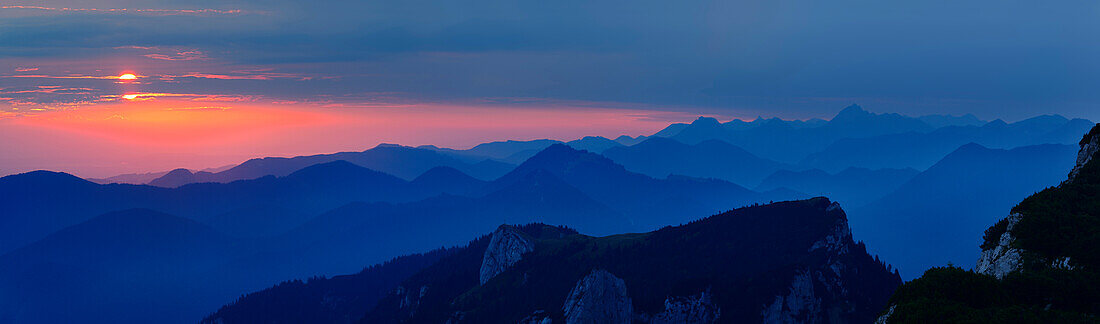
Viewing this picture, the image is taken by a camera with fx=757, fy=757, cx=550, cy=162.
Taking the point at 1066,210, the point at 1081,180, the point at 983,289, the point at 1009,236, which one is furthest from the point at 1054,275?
the point at 1081,180

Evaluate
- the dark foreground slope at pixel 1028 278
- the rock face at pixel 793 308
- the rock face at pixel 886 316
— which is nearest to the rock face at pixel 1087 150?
the dark foreground slope at pixel 1028 278

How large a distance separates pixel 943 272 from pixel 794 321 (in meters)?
153

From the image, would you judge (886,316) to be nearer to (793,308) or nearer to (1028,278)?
(1028,278)

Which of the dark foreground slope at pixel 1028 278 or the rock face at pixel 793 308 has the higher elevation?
the dark foreground slope at pixel 1028 278

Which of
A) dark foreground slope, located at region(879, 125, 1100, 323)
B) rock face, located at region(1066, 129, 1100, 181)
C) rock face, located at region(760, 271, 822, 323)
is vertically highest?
rock face, located at region(1066, 129, 1100, 181)

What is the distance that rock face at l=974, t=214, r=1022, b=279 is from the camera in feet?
206

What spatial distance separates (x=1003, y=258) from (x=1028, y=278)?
11604mm

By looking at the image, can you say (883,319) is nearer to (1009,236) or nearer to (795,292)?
(1009,236)

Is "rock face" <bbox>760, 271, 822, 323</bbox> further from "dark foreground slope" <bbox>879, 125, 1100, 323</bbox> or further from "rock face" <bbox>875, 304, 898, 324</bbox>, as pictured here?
"rock face" <bbox>875, 304, 898, 324</bbox>

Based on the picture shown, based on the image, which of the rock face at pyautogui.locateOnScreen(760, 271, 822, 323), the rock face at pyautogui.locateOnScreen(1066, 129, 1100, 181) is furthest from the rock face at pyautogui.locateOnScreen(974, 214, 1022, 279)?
the rock face at pyautogui.locateOnScreen(760, 271, 822, 323)

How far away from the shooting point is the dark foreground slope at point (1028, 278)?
47781mm

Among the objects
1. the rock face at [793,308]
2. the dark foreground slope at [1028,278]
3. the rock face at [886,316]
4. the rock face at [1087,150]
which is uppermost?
the rock face at [1087,150]

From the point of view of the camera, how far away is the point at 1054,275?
56.2 metres

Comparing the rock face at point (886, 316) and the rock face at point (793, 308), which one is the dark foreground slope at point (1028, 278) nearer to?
the rock face at point (886, 316)
